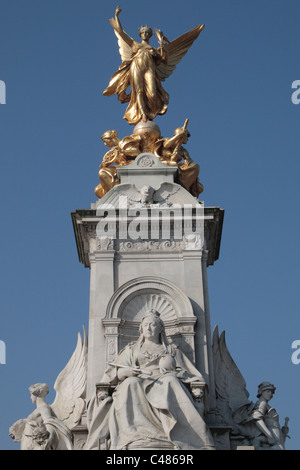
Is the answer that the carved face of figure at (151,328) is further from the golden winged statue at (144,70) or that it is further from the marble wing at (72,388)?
the golden winged statue at (144,70)

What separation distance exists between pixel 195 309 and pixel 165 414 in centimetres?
349

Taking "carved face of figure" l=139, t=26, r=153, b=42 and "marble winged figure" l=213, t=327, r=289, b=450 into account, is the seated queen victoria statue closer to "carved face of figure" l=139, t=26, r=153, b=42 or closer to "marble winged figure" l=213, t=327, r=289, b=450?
"marble winged figure" l=213, t=327, r=289, b=450

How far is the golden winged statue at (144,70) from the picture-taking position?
853 inches

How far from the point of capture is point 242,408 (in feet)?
58.4

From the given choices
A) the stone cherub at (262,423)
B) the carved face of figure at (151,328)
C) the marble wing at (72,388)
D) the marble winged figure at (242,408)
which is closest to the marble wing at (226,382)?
the marble winged figure at (242,408)

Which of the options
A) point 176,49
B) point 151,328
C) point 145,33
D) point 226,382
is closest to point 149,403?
point 151,328

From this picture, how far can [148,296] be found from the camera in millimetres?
18109

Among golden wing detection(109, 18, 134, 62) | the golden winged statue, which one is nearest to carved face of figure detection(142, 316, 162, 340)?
the golden winged statue

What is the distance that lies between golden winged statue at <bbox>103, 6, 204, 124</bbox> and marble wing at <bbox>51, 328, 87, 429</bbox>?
22.4 ft

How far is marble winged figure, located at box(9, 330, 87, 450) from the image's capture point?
1628cm

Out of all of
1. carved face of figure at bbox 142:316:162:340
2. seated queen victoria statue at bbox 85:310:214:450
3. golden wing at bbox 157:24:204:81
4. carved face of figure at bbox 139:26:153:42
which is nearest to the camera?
seated queen victoria statue at bbox 85:310:214:450

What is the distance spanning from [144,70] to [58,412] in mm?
9681
